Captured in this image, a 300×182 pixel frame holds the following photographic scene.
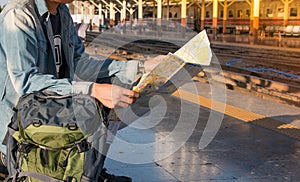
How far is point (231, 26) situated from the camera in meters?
49.0

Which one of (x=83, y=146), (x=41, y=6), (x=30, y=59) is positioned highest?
(x=41, y=6)

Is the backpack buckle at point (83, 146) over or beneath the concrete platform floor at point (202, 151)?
over

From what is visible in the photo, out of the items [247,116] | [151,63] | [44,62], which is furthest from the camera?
[247,116]

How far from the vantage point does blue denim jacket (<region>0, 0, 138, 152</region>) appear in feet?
5.98

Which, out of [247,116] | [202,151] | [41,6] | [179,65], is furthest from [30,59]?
[247,116]

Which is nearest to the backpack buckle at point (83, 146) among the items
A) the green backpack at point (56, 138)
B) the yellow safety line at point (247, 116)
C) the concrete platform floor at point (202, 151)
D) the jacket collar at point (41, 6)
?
the green backpack at point (56, 138)

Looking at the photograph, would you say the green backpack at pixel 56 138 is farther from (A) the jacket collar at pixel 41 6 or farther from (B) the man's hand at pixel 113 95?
(A) the jacket collar at pixel 41 6

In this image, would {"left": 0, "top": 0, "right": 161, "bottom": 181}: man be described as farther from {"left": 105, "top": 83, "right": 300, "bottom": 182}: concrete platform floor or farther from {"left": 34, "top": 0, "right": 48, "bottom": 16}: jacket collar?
{"left": 105, "top": 83, "right": 300, "bottom": 182}: concrete platform floor

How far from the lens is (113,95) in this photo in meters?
1.74

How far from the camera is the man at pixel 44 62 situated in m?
1.80

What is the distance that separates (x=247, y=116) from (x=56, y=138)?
518 centimetres

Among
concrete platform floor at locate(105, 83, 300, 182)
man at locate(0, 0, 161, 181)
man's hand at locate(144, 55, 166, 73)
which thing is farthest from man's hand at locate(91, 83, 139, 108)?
concrete platform floor at locate(105, 83, 300, 182)

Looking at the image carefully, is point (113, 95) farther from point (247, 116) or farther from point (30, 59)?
point (247, 116)

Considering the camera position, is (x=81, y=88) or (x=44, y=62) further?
(x=44, y=62)
